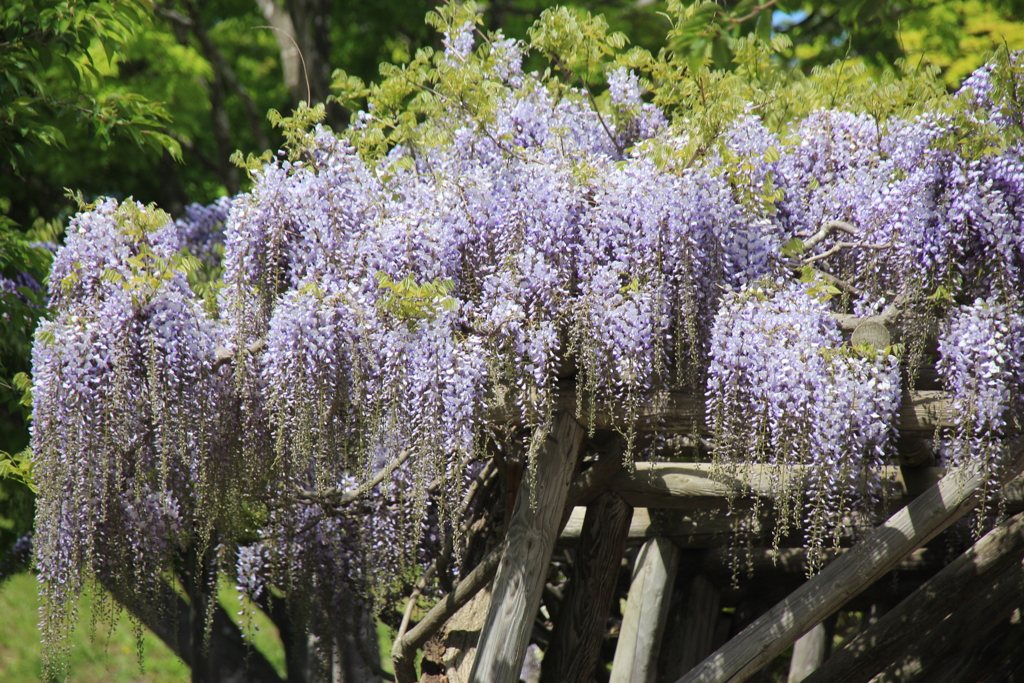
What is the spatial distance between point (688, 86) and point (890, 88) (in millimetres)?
1009

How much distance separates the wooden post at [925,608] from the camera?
4.77 m

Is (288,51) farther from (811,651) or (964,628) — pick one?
(964,628)

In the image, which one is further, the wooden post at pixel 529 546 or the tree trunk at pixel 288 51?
the tree trunk at pixel 288 51

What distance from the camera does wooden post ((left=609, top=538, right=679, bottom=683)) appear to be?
5398 millimetres

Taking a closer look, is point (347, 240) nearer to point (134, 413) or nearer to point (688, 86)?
point (134, 413)

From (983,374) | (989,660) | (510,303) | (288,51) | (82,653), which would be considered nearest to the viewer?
(983,374)

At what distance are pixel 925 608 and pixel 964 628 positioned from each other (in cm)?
32

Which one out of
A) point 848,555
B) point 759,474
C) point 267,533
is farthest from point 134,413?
point 848,555

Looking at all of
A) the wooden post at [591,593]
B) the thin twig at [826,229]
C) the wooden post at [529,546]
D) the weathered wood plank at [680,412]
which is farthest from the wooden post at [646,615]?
the thin twig at [826,229]

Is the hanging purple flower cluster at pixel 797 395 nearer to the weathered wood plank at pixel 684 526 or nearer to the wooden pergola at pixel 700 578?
the wooden pergola at pixel 700 578

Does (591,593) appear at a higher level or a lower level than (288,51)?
lower

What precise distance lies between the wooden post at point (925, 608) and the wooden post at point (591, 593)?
1.24m

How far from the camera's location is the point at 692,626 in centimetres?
622

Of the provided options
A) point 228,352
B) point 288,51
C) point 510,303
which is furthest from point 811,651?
point 288,51
